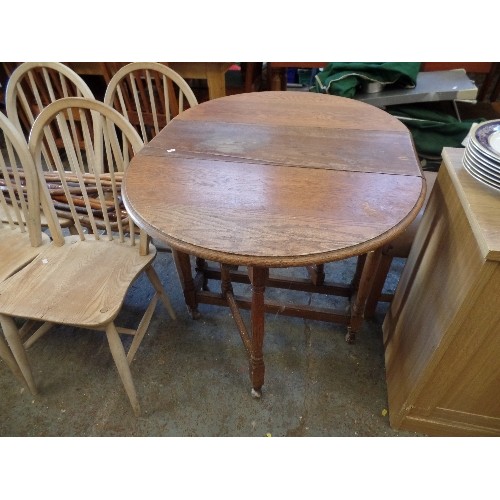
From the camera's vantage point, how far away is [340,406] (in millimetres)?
1371

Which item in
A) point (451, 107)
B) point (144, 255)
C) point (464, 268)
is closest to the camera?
point (464, 268)

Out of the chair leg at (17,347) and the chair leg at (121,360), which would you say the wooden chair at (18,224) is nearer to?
the chair leg at (17,347)

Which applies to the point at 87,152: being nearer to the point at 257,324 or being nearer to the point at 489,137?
the point at 257,324


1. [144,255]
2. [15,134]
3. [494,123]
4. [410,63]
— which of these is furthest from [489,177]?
[410,63]

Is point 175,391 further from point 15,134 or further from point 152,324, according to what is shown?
point 15,134

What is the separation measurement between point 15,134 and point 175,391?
112 cm

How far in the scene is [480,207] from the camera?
85 centimetres

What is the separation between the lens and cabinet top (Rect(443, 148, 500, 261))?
0.76 meters

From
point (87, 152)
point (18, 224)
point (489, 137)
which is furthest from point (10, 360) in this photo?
point (489, 137)

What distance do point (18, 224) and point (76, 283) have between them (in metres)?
0.49

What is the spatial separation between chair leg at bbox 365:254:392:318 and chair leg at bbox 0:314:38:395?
139cm

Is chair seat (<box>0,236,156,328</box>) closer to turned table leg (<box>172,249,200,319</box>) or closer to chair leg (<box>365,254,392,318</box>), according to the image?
turned table leg (<box>172,249,200,319</box>)

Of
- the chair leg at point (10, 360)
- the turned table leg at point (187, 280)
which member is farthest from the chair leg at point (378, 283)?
the chair leg at point (10, 360)

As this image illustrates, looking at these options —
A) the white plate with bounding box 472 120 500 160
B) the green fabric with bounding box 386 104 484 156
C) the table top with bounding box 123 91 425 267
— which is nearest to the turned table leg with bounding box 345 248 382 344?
the table top with bounding box 123 91 425 267
